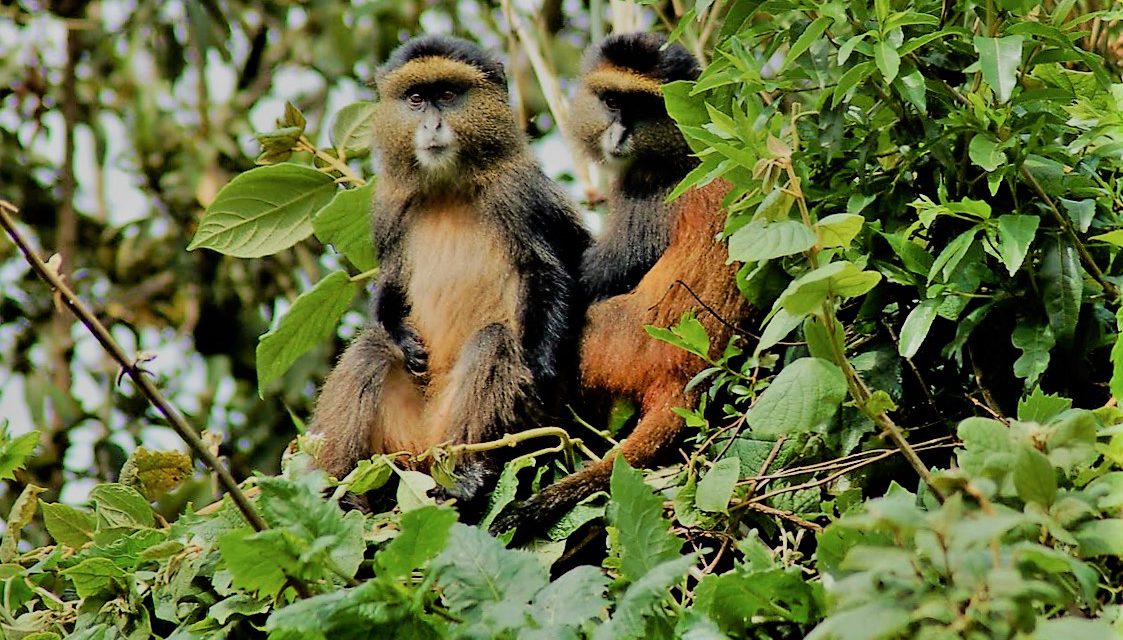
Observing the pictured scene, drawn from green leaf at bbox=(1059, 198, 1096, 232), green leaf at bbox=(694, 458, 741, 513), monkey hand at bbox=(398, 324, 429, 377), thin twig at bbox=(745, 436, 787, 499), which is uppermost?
green leaf at bbox=(1059, 198, 1096, 232)

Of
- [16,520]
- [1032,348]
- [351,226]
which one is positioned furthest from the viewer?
[351,226]

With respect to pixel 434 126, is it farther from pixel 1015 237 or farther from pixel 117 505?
pixel 1015 237

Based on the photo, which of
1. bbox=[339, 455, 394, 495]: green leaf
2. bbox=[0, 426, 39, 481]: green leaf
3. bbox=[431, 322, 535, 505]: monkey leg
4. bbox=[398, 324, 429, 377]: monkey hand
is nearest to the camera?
bbox=[339, 455, 394, 495]: green leaf

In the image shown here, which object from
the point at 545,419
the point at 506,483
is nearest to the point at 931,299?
the point at 506,483

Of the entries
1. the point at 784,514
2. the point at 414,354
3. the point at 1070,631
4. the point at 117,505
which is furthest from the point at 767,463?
the point at 117,505

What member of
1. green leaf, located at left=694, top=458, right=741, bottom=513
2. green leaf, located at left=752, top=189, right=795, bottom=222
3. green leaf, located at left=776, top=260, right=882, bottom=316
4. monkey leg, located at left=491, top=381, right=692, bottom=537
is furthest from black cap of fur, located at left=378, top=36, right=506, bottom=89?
green leaf, located at left=776, top=260, right=882, bottom=316

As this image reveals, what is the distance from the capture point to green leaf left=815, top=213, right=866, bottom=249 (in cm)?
239

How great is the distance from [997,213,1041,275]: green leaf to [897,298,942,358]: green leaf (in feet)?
0.59

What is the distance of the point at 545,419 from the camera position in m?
4.04

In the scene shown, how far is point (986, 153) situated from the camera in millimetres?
2885

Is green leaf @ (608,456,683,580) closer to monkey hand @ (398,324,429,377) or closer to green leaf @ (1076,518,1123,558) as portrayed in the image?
green leaf @ (1076,518,1123,558)

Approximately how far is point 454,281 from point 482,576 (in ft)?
6.87

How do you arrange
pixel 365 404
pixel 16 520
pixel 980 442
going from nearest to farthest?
pixel 980 442, pixel 16 520, pixel 365 404

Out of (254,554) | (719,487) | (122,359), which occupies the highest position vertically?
(122,359)
